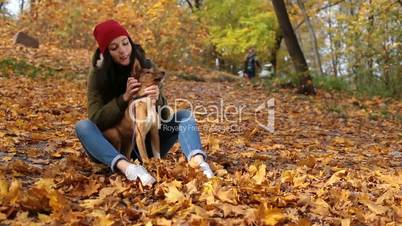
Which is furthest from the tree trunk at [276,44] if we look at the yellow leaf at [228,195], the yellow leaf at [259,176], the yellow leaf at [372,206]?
the yellow leaf at [228,195]

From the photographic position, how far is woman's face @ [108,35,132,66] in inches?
142

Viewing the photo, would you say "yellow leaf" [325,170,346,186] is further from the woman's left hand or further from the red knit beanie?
the red knit beanie

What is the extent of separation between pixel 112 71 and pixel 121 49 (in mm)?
195

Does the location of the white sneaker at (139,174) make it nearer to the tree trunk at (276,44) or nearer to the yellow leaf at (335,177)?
the yellow leaf at (335,177)

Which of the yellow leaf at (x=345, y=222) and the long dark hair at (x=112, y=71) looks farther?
the long dark hair at (x=112, y=71)

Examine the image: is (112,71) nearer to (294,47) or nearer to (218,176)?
(218,176)

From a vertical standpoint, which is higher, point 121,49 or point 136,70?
point 121,49

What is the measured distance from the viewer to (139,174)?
124 inches

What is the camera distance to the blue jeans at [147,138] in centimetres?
348

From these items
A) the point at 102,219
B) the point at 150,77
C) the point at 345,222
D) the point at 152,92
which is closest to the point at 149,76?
the point at 150,77

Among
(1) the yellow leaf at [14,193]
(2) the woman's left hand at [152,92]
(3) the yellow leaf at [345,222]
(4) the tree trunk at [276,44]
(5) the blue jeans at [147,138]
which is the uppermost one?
(4) the tree trunk at [276,44]

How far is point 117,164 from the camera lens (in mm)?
3373

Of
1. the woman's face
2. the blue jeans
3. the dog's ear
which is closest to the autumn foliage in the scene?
the blue jeans

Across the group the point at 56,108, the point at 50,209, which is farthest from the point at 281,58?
the point at 50,209
